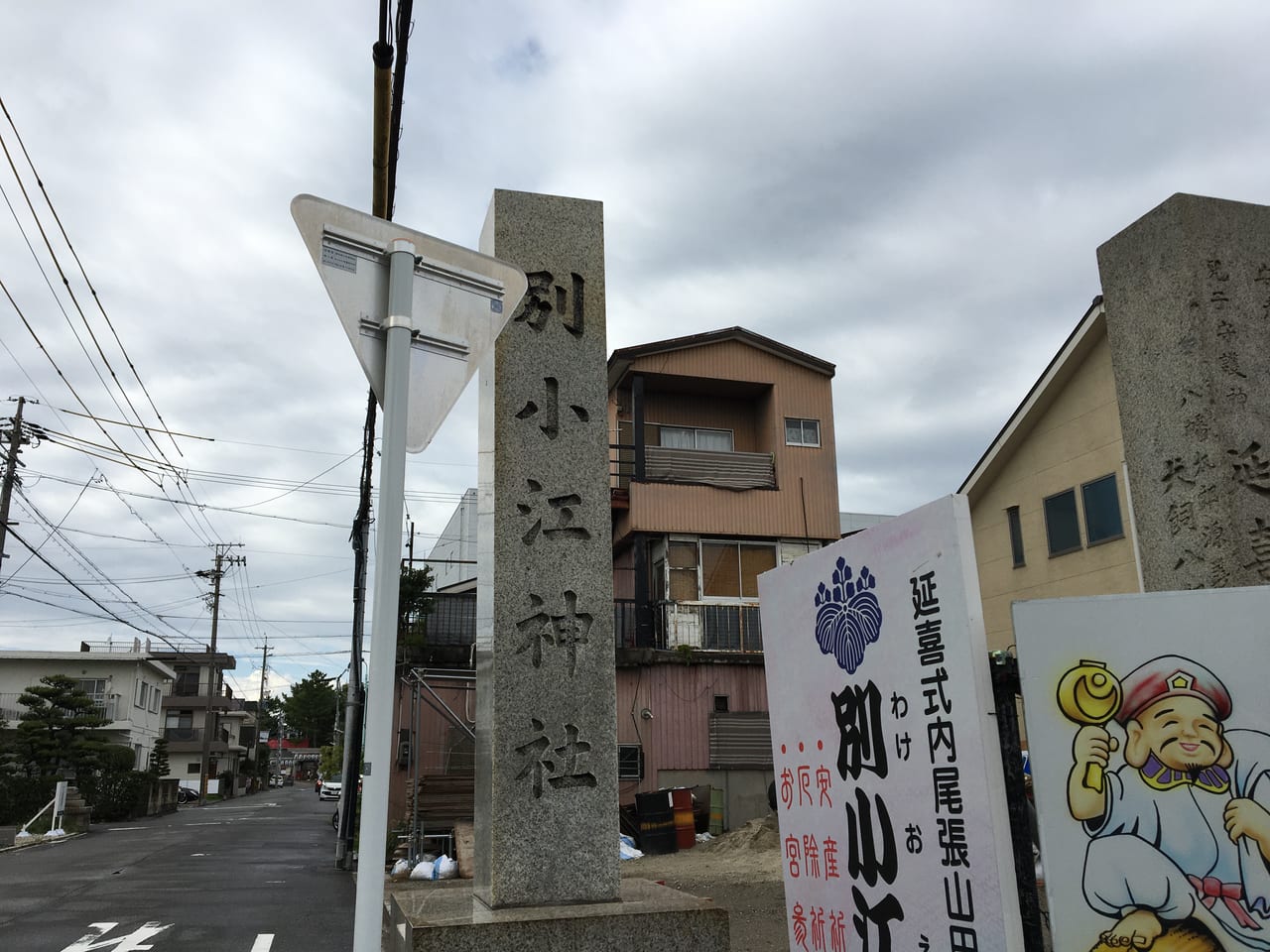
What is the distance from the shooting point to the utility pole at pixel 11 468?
81.3 ft

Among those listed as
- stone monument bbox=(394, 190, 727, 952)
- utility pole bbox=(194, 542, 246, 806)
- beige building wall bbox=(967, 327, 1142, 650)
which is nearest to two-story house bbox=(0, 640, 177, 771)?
utility pole bbox=(194, 542, 246, 806)

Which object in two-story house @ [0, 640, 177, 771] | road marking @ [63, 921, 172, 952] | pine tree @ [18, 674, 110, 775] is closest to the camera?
road marking @ [63, 921, 172, 952]

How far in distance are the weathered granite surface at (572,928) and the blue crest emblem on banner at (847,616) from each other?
1.45 metres

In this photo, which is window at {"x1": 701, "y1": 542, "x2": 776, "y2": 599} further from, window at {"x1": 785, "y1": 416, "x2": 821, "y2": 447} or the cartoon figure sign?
the cartoon figure sign

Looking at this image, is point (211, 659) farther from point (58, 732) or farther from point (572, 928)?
point (572, 928)

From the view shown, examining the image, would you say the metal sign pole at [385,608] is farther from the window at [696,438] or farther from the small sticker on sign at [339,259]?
the window at [696,438]

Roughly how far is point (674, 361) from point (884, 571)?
17708mm

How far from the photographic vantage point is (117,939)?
10016mm

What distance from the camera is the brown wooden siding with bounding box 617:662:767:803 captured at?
18.6 meters

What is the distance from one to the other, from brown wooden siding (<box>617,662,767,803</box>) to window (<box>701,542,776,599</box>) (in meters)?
1.91

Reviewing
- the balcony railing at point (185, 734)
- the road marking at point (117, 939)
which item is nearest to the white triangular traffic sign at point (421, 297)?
the road marking at point (117, 939)

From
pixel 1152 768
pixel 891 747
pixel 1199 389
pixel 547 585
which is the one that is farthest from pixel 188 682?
pixel 1152 768

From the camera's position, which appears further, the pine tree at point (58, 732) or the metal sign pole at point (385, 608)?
the pine tree at point (58, 732)

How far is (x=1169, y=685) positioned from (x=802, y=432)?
19.0 meters
